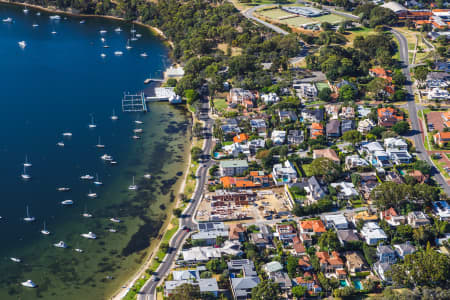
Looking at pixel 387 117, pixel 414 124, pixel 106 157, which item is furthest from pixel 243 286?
pixel 414 124

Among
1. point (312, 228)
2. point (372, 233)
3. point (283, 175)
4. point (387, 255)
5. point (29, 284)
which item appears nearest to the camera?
point (29, 284)

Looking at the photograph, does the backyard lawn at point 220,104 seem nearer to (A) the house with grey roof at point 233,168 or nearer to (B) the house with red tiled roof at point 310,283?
(A) the house with grey roof at point 233,168

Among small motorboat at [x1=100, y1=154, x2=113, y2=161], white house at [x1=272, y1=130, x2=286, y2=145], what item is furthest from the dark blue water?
white house at [x1=272, y1=130, x2=286, y2=145]

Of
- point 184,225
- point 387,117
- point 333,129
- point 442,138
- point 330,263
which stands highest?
point 387,117

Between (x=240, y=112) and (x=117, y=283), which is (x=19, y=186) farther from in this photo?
(x=240, y=112)

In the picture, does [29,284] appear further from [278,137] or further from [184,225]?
[278,137]

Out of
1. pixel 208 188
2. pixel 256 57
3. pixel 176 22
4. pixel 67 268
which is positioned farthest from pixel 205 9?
pixel 67 268

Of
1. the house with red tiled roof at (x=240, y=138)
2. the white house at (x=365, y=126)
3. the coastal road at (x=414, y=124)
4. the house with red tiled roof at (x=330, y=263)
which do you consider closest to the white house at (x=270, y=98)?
the house with red tiled roof at (x=240, y=138)
